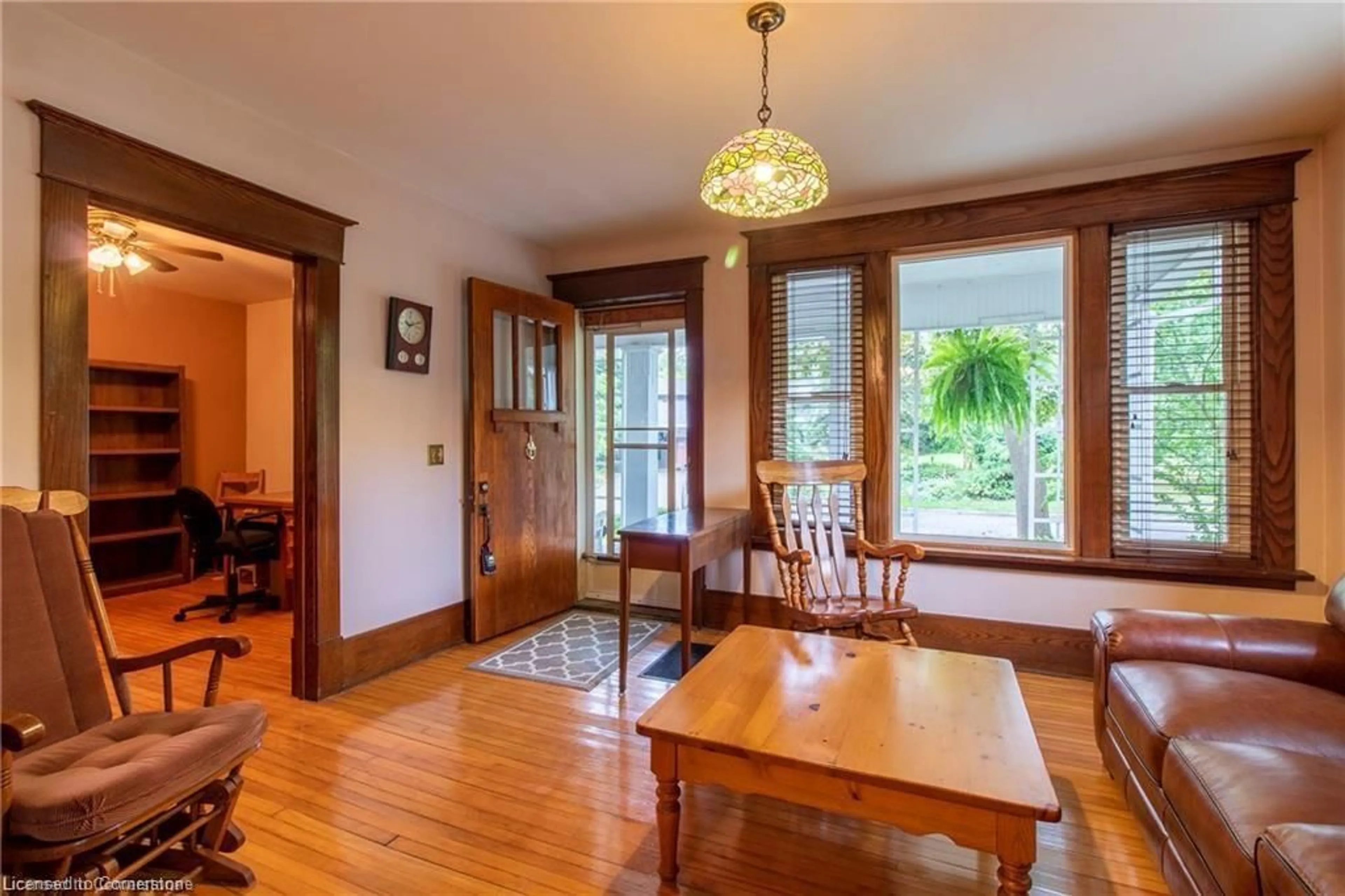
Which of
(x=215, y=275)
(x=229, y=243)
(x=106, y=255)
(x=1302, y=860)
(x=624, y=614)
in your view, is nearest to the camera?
(x=1302, y=860)

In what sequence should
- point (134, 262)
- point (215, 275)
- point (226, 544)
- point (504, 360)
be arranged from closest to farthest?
point (134, 262) < point (504, 360) < point (226, 544) < point (215, 275)

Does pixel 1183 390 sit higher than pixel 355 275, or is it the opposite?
pixel 355 275

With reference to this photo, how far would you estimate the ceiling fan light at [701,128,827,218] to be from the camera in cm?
178

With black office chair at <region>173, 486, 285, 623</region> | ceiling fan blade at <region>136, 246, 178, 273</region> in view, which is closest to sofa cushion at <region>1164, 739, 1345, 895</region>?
black office chair at <region>173, 486, 285, 623</region>

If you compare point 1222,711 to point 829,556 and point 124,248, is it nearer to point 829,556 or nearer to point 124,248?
point 829,556

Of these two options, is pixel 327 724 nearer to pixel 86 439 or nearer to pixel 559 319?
pixel 86 439

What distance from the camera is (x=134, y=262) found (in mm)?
3492

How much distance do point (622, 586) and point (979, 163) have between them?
8.82 ft

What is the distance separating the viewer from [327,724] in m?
2.53

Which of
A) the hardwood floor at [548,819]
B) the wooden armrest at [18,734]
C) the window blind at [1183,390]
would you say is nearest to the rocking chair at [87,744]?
the wooden armrest at [18,734]

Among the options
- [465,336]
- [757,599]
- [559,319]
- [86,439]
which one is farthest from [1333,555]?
[86,439]

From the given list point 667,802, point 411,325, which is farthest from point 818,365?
point 667,802

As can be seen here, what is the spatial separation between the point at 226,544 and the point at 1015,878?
4612mm

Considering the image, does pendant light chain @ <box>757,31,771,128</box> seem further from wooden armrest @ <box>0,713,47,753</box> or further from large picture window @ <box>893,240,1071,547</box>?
wooden armrest @ <box>0,713,47,753</box>
